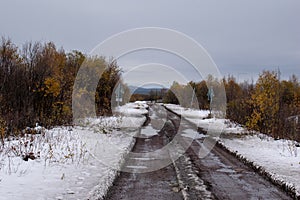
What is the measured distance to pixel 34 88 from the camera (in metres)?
14.2

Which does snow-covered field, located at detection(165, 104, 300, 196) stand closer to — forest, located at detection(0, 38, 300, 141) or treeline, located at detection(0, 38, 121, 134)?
forest, located at detection(0, 38, 300, 141)

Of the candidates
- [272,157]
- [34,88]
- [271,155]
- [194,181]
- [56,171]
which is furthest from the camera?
[34,88]

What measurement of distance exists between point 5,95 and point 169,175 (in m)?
8.89

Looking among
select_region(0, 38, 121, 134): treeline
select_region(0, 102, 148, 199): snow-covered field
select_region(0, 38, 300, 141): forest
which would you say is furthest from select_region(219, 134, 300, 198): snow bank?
select_region(0, 38, 121, 134): treeline

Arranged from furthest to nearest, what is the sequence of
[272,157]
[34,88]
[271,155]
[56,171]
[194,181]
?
[34,88] < [271,155] < [272,157] < [56,171] < [194,181]

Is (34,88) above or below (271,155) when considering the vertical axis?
above

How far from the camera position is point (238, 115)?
67.4ft

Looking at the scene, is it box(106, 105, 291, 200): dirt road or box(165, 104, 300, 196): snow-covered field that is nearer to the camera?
box(106, 105, 291, 200): dirt road

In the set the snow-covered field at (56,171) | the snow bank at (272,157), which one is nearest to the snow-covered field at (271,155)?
the snow bank at (272,157)

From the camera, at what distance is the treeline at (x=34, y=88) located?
1256 cm

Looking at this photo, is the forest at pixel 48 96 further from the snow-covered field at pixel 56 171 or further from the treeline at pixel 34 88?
the snow-covered field at pixel 56 171

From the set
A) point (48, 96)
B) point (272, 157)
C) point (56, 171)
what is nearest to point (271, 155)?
point (272, 157)

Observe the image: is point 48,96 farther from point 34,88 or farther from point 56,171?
point 56,171

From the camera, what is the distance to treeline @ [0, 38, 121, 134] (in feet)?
41.2
